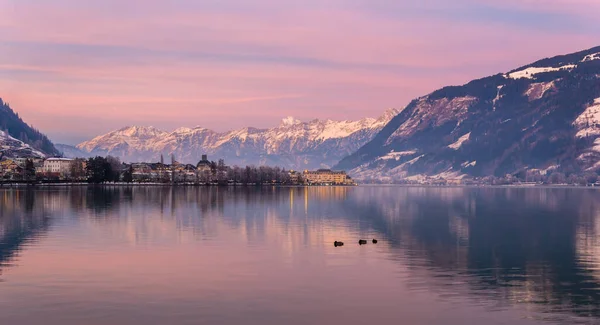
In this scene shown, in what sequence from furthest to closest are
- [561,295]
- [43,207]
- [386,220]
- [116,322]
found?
[43,207] → [386,220] → [561,295] → [116,322]

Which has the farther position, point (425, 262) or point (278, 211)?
point (278, 211)

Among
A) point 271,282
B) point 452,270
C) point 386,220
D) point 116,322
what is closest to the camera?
point 116,322

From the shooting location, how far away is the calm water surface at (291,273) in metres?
50.1

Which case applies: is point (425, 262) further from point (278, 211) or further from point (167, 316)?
point (278, 211)

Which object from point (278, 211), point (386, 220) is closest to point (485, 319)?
point (386, 220)

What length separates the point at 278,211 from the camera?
155 m

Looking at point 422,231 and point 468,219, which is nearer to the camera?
point 422,231

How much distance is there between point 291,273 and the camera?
221 feet

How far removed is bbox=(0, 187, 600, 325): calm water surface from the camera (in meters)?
50.1

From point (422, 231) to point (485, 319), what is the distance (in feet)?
205

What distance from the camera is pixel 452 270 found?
6931 cm

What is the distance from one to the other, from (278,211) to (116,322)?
4270 inches

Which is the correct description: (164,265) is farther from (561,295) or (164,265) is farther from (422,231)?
(422,231)

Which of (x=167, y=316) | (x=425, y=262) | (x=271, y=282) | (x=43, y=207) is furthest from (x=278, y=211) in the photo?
(x=167, y=316)
